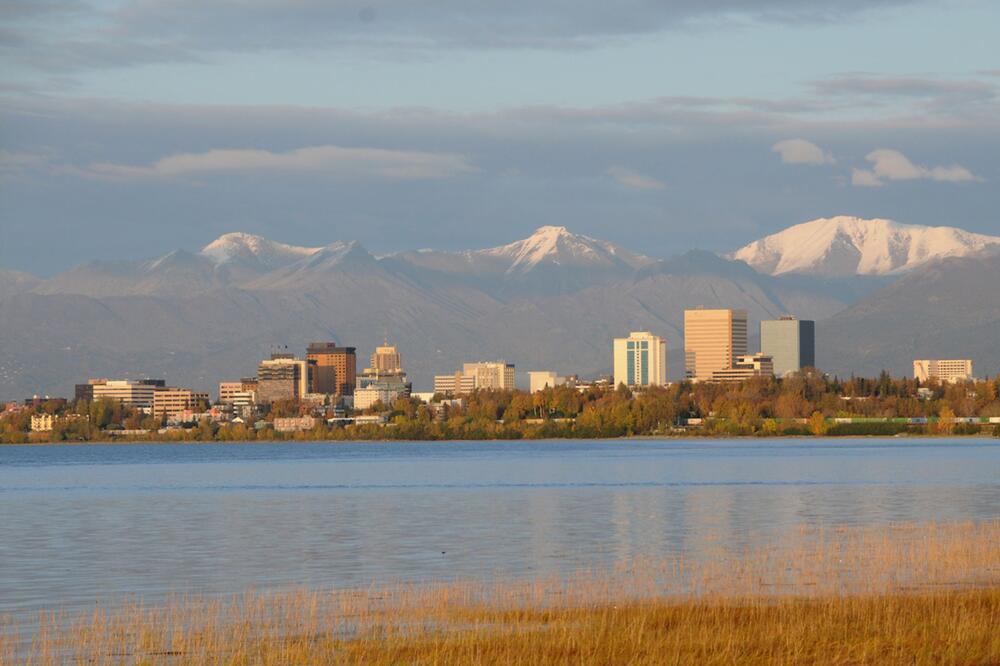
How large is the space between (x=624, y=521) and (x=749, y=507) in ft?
37.9

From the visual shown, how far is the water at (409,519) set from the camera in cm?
5475

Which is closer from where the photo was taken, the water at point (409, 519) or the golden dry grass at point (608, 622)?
the golden dry grass at point (608, 622)

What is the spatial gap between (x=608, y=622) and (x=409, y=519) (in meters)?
42.7

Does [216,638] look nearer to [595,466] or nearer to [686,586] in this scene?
[686,586]

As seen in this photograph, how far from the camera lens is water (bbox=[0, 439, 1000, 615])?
180 feet

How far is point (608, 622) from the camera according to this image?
38.8m

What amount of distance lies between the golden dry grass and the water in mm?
5245

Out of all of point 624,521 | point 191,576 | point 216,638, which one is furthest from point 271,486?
point 216,638

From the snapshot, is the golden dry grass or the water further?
the water

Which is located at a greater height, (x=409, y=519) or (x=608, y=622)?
(x=409, y=519)

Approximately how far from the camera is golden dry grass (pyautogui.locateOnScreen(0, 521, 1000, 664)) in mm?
34562

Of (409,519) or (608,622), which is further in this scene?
(409,519)

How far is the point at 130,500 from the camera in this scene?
108 metres

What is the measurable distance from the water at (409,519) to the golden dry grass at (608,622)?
5.24 m
